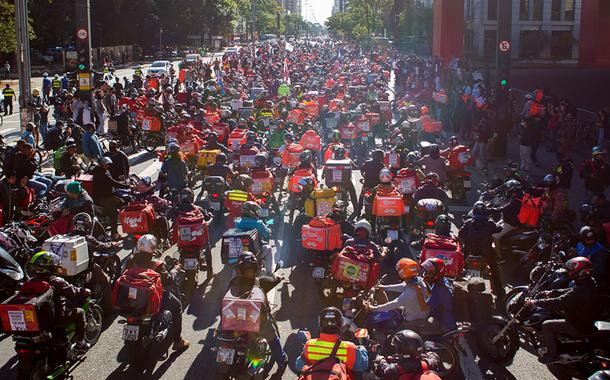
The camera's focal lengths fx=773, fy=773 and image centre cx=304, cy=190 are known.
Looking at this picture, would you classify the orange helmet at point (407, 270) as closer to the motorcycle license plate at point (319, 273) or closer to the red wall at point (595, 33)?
the motorcycle license plate at point (319, 273)

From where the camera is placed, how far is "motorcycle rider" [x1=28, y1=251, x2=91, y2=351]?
8.87 metres

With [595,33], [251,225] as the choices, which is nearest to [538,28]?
[595,33]

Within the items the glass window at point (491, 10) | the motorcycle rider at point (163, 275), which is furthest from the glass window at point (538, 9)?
the motorcycle rider at point (163, 275)

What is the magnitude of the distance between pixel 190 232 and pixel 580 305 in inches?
230

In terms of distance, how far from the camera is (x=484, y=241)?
11711mm

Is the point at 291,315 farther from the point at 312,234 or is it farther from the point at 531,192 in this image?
the point at 531,192

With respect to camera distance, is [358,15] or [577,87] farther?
[358,15]

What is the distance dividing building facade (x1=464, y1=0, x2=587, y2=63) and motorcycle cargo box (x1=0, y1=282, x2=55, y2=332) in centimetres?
7195

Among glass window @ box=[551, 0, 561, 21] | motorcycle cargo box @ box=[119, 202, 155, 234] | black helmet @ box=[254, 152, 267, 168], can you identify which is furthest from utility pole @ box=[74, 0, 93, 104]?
glass window @ box=[551, 0, 561, 21]

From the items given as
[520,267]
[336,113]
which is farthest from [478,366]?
[336,113]

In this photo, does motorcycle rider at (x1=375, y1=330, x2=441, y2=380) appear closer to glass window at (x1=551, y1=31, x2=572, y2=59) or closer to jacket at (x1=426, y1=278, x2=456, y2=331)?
jacket at (x1=426, y1=278, x2=456, y2=331)

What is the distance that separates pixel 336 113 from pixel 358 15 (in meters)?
96.2

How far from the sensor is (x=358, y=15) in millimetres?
120500

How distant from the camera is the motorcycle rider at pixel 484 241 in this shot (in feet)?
38.4
